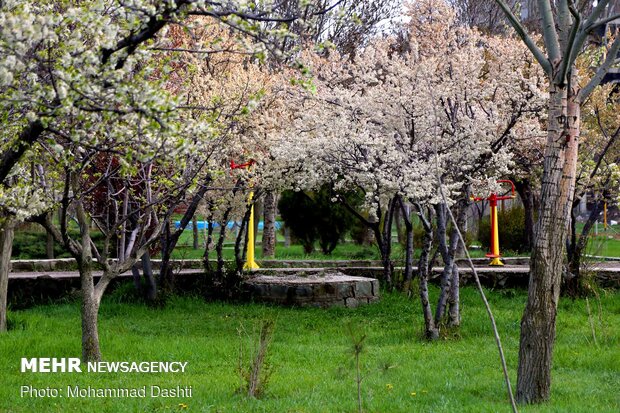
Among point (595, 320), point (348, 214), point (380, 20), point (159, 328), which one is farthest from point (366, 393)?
point (380, 20)

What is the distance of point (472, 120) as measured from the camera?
9.77 m

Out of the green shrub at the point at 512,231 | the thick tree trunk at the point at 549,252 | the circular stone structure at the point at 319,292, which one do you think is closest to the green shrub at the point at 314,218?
the green shrub at the point at 512,231

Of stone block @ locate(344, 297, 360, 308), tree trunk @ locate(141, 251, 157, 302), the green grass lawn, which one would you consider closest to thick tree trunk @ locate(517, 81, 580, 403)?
the green grass lawn

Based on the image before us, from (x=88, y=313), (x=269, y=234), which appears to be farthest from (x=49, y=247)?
(x=88, y=313)

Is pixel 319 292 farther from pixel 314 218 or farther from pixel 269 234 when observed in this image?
pixel 314 218

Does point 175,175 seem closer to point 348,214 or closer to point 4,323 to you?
point 4,323

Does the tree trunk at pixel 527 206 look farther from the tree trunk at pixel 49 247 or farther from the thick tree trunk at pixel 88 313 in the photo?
the thick tree trunk at pixel 88 313

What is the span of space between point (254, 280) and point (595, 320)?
5.38m

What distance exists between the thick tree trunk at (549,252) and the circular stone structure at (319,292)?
6365 mm

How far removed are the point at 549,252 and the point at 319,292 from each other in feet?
21.7

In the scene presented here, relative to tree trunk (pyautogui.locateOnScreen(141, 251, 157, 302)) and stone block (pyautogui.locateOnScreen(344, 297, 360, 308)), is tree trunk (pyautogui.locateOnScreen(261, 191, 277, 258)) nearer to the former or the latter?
tree trunk (pyautogui.locateOnScreen(141, 251, 157, 302))

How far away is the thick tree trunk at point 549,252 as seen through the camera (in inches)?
234

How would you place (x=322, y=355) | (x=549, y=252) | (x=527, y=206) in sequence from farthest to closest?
1. (x=527, y=206)
2. (x=322, y=355)
3. (x=549, y=252)

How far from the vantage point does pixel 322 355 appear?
8.57 meters
